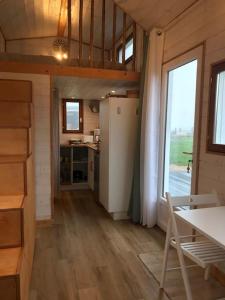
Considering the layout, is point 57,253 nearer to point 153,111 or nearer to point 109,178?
point 109,178

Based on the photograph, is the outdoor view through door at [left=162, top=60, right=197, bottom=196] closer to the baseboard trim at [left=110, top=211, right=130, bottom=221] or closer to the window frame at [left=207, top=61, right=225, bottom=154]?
the window frame at [left=207, top=61, right=225, bottom=154]

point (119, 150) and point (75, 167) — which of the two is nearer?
point (119, 150)

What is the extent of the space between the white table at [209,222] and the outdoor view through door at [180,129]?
0.94 metres

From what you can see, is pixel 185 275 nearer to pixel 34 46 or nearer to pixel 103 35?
pixel 103 35

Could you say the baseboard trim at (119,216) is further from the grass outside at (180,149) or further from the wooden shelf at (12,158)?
the wooden shelf at (12,158)

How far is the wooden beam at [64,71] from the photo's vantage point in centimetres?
298

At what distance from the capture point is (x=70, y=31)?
3170mm

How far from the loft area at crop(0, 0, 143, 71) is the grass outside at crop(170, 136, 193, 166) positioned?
1.27 meters

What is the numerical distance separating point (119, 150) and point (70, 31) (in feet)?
5.38

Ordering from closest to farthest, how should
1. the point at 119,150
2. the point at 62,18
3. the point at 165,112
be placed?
the point at 165,112 → the point at 119,150 → the point at 62,18

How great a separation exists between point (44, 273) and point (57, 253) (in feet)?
1.13

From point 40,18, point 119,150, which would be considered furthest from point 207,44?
point 40,18

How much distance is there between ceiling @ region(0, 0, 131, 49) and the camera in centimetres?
389

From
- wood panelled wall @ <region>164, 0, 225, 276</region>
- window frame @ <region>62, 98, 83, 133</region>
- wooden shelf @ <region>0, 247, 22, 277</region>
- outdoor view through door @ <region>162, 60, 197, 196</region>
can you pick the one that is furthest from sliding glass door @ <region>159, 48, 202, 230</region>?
window frame @ <region>62, 98, 83, 133</region>
